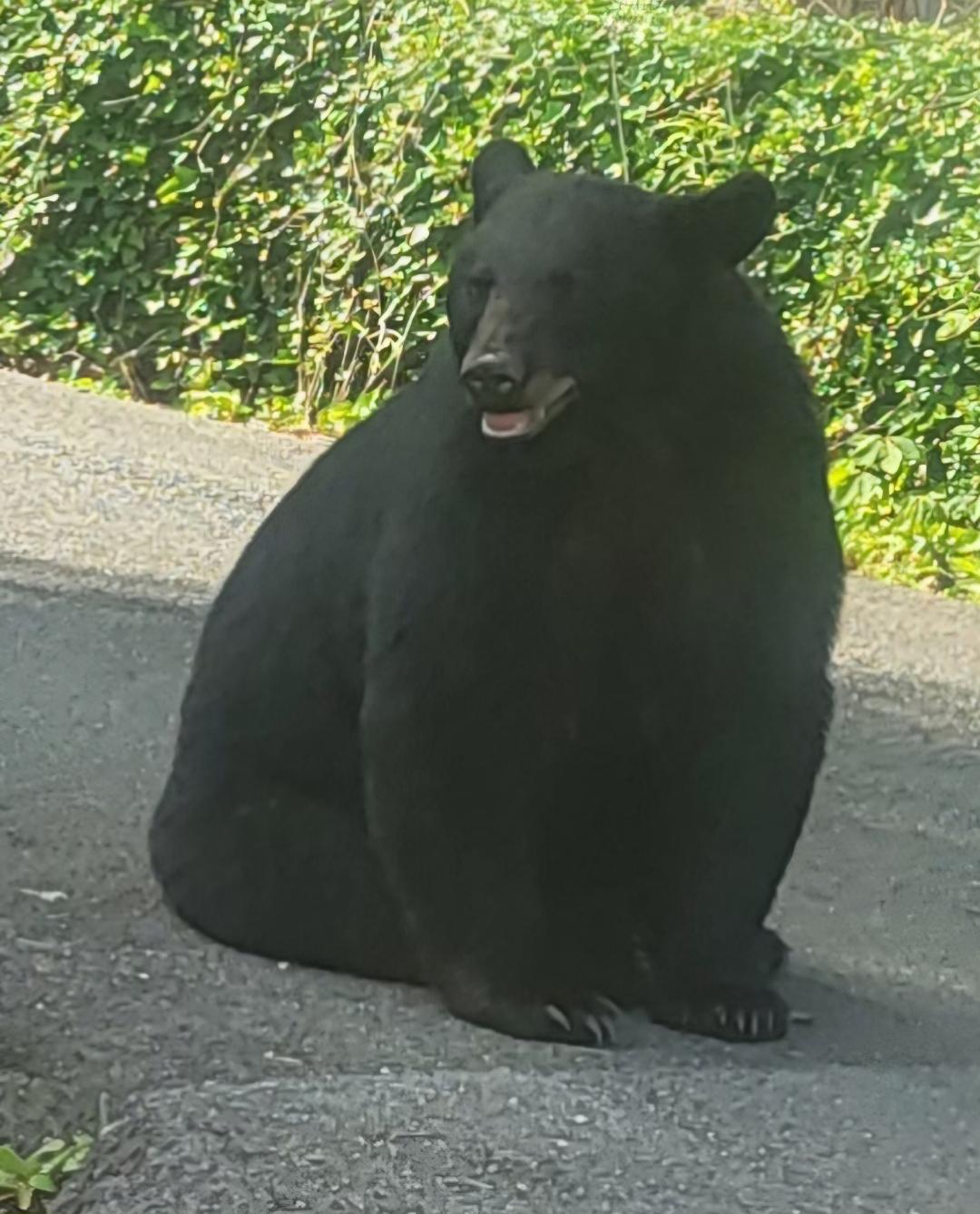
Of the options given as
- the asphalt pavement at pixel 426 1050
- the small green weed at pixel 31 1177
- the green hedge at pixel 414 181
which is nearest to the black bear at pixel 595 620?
the asphalt pavement at pixel 426 1050

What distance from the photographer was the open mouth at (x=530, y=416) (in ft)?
13.1

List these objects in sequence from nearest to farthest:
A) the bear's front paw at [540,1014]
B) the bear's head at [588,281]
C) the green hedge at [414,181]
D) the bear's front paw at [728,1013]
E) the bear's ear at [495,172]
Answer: the bear's head at [588,281] → the bear's front paw at [540,1014] → the bear's front paw at [728,1013] → the bear's ear at [495,172] → the green hedge at [414,181]

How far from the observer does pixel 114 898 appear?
493 cm

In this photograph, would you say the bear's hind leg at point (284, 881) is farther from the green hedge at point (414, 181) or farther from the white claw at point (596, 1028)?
the green hedge at point (414, 181)

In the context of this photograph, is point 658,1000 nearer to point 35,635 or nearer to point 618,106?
point 35,635

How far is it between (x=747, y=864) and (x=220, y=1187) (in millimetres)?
1321

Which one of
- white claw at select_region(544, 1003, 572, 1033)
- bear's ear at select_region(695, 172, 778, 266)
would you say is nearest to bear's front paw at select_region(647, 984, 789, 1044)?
white claw at select_region(544, 1003, 572, 1033)

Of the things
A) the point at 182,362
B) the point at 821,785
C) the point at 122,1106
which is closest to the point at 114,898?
the point at 122,1106

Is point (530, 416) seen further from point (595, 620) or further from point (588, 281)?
point (595, 620)

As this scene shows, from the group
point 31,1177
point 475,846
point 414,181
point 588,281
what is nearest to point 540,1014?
point 475,846

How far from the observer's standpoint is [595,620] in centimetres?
421

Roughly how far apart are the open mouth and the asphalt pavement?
1066 mm

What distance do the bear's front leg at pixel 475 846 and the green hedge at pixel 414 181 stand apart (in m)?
5.06

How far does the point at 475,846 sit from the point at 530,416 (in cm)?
77
